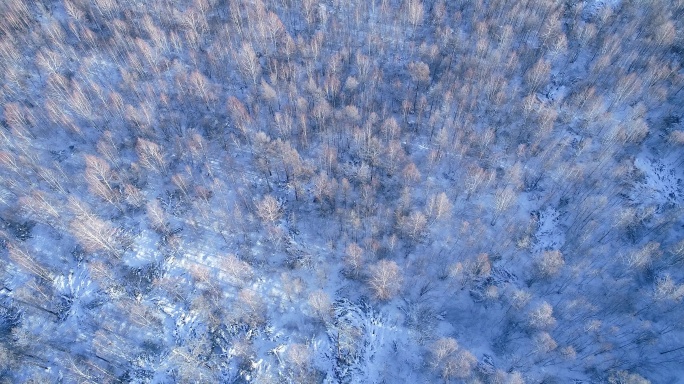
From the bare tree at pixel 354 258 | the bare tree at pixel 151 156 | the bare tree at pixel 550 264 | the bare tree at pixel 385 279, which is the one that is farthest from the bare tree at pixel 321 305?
the bare tree at pixel 151 156

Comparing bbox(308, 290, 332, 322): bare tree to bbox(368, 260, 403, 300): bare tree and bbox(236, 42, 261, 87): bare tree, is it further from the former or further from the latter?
bbox(236, 42, 261, 87): bare tree

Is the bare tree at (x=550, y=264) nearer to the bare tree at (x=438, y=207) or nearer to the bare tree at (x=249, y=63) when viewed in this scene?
the bare tree at (x=438, y=207)

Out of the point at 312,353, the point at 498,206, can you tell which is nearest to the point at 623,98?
the point at 498,206

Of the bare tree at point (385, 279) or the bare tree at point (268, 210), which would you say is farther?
the bare tree at point (268, 210)

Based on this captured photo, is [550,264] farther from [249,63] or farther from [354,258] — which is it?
[249,63]

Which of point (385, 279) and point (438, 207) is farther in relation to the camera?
point (438, 207)

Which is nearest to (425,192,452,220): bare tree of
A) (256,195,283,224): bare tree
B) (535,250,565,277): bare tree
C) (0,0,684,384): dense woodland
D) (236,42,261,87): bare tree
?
(0,0,684,384): dense woodland

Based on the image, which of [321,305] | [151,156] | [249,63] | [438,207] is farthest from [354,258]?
[249,63]

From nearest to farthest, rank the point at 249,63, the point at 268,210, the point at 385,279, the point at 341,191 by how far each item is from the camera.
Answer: the point at 385,279, the point at 268,210, the point at 341,191, the point at 249,63
